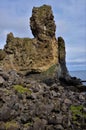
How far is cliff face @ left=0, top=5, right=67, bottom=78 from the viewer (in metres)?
74.3

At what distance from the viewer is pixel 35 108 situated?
111 feet

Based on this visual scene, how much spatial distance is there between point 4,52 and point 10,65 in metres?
2.68

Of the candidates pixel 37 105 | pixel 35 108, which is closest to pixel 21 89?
pixel 37 105

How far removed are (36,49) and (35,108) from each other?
4200 centimetres

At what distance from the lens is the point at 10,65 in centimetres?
7412

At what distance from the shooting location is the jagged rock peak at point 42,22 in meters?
75.1

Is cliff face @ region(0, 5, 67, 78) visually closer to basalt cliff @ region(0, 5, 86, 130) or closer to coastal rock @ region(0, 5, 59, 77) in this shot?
coastal rock @ region(0, 5, 59, 77)

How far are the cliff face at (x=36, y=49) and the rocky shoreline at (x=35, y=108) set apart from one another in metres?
32.5

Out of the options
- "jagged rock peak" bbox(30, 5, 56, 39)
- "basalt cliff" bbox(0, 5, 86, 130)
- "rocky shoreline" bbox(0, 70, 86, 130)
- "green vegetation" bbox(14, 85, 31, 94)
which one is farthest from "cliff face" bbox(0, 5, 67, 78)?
"green vegetation" bbox(14, 85, 31, 94)

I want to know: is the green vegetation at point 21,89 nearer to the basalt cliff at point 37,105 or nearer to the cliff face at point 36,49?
the basalt cliff at point 37,105

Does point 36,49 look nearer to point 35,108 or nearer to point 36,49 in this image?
point 36,49

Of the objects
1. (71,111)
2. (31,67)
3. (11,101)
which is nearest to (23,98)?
(11,101)

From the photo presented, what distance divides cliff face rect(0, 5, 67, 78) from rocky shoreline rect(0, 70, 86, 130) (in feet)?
107

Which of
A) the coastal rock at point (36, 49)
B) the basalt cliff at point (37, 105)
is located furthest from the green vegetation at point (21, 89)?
the coastal rock at point (36, 49)
